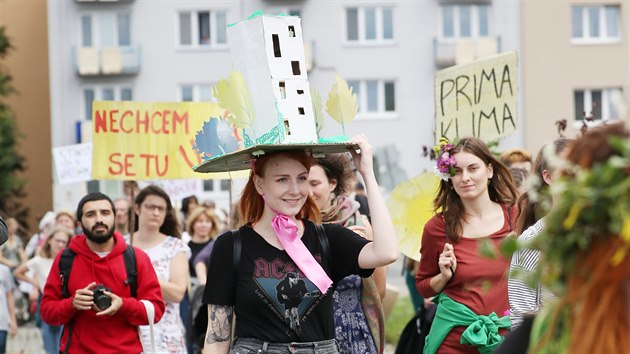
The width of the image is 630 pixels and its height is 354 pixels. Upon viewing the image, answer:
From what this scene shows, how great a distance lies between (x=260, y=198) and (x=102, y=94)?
3899 cm

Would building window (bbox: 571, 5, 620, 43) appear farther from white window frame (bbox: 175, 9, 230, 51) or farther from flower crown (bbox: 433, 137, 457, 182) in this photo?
flower crown (bbox: 433, 137, 457, 182)

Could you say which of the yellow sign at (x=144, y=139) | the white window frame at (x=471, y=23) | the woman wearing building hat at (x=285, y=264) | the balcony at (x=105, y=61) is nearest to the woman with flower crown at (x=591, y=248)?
the woman wearing building hat at (x=285, y=264)

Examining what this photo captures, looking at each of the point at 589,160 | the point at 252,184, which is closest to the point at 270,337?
the point at 252,184

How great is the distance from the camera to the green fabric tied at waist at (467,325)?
6.40 m

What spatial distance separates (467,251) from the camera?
22.0 ft

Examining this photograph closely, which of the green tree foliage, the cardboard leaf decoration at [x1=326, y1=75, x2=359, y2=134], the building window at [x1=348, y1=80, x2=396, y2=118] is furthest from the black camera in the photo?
the green tree foliage

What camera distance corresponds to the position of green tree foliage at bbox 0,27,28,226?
42344mm

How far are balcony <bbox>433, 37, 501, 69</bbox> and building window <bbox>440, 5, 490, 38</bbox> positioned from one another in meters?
0.42

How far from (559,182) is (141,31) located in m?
41.0

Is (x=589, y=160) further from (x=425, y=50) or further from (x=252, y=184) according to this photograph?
(x=425, y=50)

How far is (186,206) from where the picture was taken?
1655 cm

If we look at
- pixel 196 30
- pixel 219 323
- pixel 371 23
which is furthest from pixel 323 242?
pixel 196 30

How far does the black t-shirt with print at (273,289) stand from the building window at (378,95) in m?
36.6

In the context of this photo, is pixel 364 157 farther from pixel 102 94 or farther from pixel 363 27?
pixel 102 94
